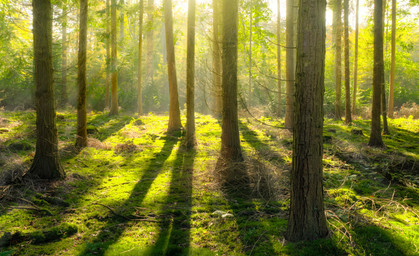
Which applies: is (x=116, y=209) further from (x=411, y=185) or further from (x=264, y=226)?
(x=411, y=185)

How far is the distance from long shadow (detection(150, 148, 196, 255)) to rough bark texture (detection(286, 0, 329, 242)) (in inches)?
68.2

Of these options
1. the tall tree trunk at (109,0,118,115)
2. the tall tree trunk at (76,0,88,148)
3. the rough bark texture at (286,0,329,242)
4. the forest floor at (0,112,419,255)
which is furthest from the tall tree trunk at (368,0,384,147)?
the tall tree trunk at (109,0,118,115)

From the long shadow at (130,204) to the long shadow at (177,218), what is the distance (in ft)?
2.00

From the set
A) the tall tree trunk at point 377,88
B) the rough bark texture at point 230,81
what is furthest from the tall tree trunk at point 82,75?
the tall tree trunk at point 377,88

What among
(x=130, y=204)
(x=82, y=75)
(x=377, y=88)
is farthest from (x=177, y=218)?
(x=377, y=88)

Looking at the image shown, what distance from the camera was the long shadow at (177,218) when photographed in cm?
438

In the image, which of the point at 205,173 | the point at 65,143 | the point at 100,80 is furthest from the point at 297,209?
the point at 100,80

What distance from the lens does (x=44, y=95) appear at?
6.74m

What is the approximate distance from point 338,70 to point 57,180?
16.5 metres

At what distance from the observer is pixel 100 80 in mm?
24969

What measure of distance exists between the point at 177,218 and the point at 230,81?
141 inches

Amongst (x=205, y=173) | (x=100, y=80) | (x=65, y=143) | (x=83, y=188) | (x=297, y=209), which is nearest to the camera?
(x=297, y=209)

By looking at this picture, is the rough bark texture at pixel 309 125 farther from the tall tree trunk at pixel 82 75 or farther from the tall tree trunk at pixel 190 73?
the tall tree trunk at pixel 82 75

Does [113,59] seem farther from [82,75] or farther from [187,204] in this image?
[187,204]
